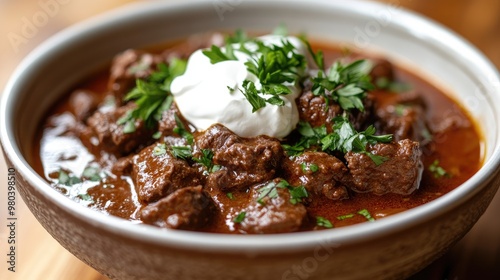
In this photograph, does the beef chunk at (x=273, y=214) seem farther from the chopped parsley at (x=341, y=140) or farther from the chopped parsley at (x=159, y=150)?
the chopped parsley at (x=159, y=150)

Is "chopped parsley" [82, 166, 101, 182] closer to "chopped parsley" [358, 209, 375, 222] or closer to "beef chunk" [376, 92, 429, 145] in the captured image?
"chopped parsley" [358, 209, 375, 222]

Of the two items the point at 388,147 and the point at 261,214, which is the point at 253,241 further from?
the point at 388,147

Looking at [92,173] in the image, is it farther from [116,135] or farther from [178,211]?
[178,211]

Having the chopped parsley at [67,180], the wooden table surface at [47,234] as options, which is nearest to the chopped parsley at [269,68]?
the chopped parsley at [67,180]

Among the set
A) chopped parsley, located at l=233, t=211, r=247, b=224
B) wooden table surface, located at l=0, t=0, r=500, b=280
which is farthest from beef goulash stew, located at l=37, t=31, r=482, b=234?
wooden table surface, located at l=0, t=0, r=500, b=280

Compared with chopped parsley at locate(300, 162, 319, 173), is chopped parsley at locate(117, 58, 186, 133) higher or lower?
lower

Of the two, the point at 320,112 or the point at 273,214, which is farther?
the point at 320,112

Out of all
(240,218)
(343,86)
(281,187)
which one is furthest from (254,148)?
(343,86)
